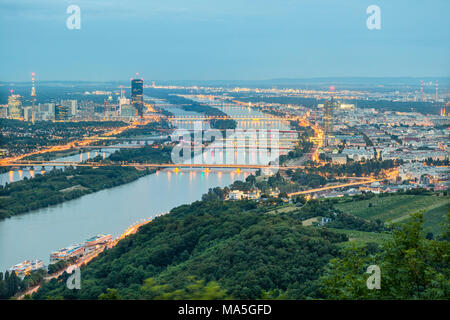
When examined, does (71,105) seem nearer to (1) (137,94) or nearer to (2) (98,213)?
(1) (137,94)

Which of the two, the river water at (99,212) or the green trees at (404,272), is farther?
the river water at (99,212)

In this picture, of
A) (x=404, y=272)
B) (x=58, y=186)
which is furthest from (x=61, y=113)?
(x=404, y=272)

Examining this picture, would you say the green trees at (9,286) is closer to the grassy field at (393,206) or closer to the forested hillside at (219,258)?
the forested hillside at (219,258)

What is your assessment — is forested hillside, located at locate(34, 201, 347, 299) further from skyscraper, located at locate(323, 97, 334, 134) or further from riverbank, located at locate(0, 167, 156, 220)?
skyscraper, located at locate(323, 97, 334, 134)

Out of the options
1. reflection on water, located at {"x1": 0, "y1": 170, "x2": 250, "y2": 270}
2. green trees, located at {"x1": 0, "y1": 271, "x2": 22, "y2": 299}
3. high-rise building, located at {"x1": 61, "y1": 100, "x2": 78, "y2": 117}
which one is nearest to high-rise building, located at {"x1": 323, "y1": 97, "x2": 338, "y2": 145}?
reflection on water, located at {"x1": 0, "y1": 170, "x2": 250, "y2": 270}

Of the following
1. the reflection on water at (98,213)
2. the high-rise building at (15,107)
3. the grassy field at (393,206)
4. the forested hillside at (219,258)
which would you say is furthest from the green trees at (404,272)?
the high-rise building at (15,107)
